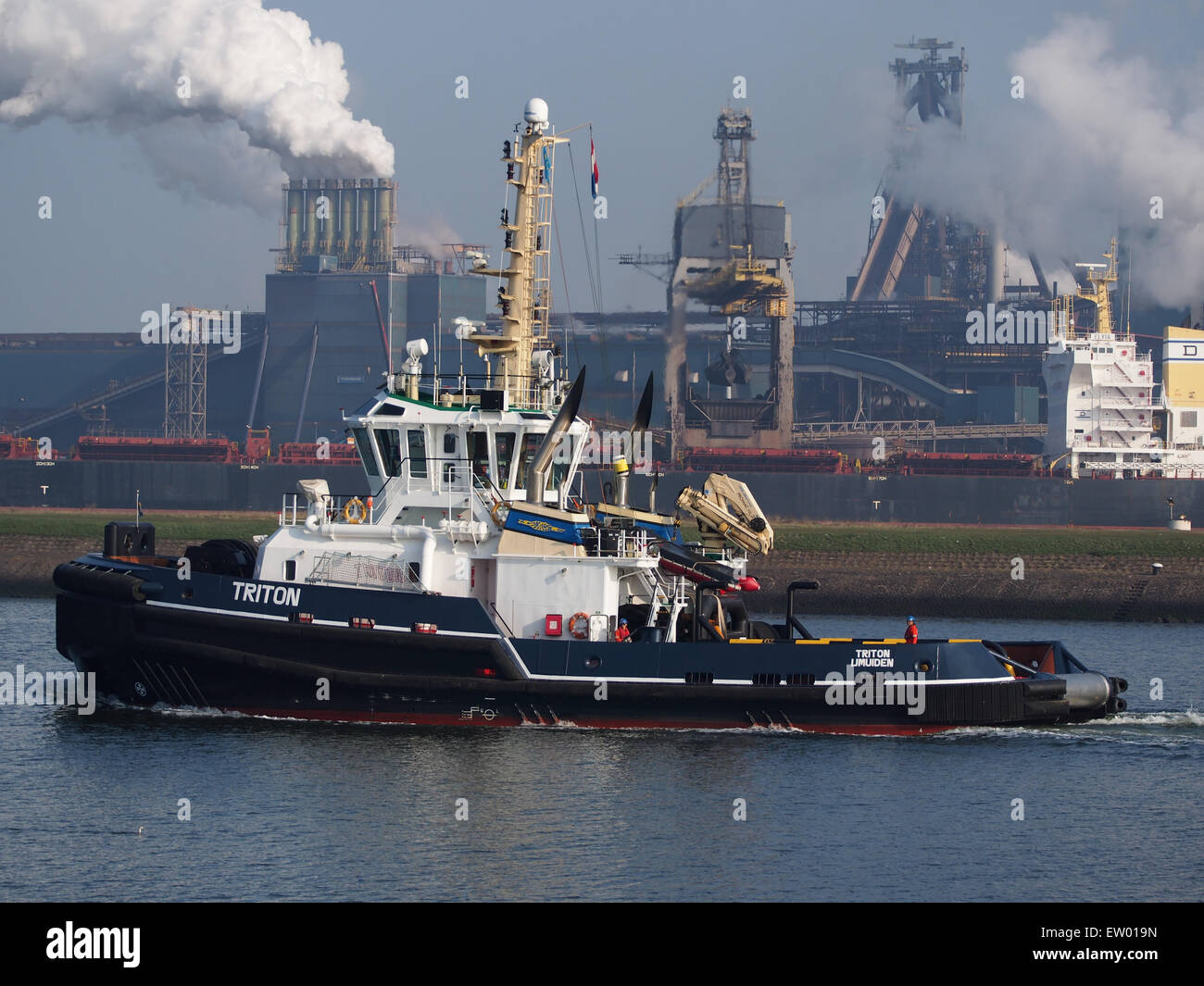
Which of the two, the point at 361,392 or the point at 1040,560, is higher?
the point at 361,392

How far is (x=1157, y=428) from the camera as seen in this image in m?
71.9

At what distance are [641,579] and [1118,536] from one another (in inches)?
1299

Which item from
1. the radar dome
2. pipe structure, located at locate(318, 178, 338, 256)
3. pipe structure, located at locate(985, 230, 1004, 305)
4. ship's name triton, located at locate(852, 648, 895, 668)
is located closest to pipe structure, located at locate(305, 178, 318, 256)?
pipe structure, located at locate(318, 178, 338, 256)

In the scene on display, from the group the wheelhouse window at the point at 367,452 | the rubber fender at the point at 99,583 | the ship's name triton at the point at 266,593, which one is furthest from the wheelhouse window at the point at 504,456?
the rubber fender at the point at 99,583

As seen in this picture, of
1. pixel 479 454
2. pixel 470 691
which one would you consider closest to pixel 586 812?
pixel 470 691

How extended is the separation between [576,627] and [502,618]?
1.15 meters

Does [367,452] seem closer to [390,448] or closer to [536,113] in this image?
[390,448]

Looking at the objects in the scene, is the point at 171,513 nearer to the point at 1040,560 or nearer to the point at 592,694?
the point at 1040,560

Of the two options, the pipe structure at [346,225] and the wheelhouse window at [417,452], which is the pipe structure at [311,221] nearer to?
the pipe structure at [346,225]

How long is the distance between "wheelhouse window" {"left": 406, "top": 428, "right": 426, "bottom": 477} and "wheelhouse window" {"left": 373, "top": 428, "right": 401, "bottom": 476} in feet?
0.67

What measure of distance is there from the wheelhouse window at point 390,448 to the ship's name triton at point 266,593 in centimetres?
265
